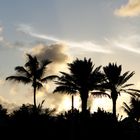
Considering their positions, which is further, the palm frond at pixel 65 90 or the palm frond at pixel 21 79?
the palm frond at pixel 21 79

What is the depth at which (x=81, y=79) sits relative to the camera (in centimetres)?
6066

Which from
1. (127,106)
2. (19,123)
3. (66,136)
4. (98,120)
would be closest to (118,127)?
(98,120)

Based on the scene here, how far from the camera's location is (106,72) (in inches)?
2475

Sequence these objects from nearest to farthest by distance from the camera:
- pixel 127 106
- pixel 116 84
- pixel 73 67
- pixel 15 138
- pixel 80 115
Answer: pixel 15 138 → pixel 80 115 → pixel 73 67 → pixel 116 84 → pixel 127 106

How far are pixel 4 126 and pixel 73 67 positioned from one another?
54.4 ft

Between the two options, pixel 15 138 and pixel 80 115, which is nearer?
pixel 15 138

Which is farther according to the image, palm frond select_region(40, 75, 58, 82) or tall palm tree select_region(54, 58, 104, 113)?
palm frond select_region(40, 75, 58, 82)

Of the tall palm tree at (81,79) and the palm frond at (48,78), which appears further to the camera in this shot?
the palm frond at (48,78)

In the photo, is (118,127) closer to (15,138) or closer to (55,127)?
(55,127)

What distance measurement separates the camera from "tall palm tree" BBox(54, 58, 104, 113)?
2371 inches

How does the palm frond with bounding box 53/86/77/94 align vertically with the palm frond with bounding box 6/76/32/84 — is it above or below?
below

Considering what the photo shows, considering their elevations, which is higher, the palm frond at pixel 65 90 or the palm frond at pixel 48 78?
the palm frond at pixel 48 78

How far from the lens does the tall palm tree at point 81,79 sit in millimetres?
60234

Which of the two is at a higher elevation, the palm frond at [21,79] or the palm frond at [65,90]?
the palm frond at [21,79]
